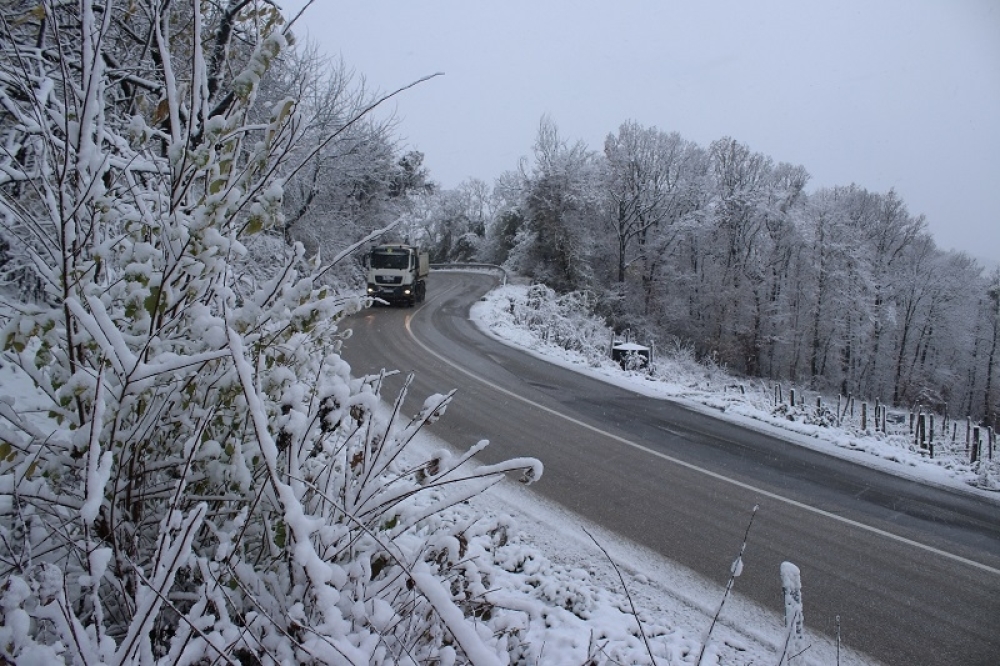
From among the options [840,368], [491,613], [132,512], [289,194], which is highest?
[289,194]

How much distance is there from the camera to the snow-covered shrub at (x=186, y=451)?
4.76 ft

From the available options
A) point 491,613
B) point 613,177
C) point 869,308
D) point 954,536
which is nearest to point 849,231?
point 869,308

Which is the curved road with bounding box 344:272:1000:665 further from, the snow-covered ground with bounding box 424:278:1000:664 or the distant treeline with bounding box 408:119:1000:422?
the distant treeline with bounding box 408:119:1000:422

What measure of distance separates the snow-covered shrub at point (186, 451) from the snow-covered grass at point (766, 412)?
941cm

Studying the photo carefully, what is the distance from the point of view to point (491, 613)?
10.7ft

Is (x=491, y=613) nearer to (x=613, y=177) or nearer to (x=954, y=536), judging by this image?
(x=954, y=536)

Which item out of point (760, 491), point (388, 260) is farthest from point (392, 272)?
point (760, 491)

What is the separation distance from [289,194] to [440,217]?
37310mm

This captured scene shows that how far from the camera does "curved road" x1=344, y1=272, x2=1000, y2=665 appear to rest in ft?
15.8

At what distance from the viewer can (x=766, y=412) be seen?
37.3 feet

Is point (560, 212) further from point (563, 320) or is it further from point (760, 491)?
point (760, 491)

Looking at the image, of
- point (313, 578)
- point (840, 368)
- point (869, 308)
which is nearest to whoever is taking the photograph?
point (313, 578)

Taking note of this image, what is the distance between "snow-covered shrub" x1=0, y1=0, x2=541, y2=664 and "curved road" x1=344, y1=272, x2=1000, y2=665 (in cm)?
433

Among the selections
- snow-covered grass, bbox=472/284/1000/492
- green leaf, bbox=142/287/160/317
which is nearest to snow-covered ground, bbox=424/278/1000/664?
snow-covered grass, bbox=472/284/1000/492
